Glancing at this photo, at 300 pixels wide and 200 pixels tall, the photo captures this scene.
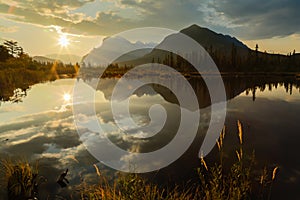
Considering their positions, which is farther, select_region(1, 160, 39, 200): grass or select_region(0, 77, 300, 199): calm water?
select_region(0, 77, 300, 199): calm water

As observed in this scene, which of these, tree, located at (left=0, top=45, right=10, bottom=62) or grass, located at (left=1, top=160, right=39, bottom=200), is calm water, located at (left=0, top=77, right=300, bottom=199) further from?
tree, located at (left=0, top=45, right=10, bottom=62)

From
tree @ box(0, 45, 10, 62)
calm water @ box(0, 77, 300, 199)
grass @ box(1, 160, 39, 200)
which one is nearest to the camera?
grass @ box(1, 160, 39, 200)

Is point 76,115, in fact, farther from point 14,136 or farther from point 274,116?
point 274,116

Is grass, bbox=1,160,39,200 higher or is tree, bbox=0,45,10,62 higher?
tree, bbox=0,45,10,62

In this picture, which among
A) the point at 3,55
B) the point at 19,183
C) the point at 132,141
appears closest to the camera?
the point at 19,183

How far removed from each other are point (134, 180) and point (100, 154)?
7150mm

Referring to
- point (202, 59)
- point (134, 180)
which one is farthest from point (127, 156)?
point (202, 59)

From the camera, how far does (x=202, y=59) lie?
17700cm

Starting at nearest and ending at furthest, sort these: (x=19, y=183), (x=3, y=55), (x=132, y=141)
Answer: (x=19, y=183) < (x=132, y=141) < (x=3, y=55)

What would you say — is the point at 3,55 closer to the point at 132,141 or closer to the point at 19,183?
the point at 132,141

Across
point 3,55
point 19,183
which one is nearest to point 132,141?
point 19,183

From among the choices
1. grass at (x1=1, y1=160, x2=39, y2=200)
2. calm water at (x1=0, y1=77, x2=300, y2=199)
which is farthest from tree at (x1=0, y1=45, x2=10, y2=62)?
grass at (x1=1, y1=160, x2=39, y2=200)

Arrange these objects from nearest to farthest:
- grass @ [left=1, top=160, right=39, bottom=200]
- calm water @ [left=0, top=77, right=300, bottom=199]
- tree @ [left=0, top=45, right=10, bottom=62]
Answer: grass @ [left=1, top=160, right=39, bottom=200], calm water @ [left=0, top=77, right=300, bottom=199], tree @ [left=0, top=45, right=10, bottom=62]

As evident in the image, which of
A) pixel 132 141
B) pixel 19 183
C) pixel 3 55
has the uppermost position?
pixel 3 55
